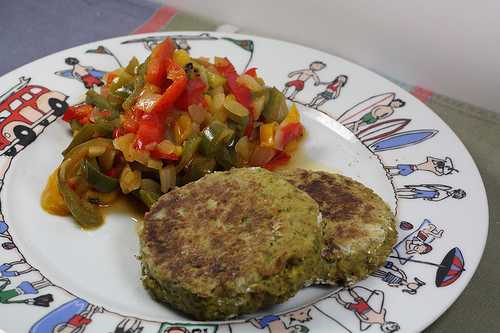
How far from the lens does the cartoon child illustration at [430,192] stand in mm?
3846

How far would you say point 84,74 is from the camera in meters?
4.82

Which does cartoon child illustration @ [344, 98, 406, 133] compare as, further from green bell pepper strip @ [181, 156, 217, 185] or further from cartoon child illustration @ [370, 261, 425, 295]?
cartoon child illustration @ [370, 261, 425, 295]

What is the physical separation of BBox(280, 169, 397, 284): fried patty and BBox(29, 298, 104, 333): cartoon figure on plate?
1071 millimetres

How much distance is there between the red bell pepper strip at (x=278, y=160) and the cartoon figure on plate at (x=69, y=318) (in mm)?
1644

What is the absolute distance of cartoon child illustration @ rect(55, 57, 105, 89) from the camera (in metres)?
4.77

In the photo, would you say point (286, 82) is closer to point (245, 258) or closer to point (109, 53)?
point (109, 53)

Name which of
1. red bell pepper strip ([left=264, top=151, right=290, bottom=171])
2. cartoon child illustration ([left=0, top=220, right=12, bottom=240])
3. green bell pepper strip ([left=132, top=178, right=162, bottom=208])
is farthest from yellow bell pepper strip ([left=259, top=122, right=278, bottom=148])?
cartoon child illustration ([left=0, top=220, right=12, bottom=240])

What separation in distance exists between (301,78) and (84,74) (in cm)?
150

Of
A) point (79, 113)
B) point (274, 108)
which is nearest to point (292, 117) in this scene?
point (274, 108)

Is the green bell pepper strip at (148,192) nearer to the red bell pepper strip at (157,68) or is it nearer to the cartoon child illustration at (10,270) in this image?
the red bell pepper strip at (157,68)

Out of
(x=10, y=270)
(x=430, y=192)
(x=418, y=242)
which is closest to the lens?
(x=10, y=270)

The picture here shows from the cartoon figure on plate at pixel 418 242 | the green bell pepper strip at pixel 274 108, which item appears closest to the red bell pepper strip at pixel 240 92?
Answer: the green bell pepper strip at pixel 274 108

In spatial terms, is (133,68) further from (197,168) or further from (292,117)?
(292,117)

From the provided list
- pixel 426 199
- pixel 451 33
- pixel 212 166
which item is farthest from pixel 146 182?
pixel 451 33
